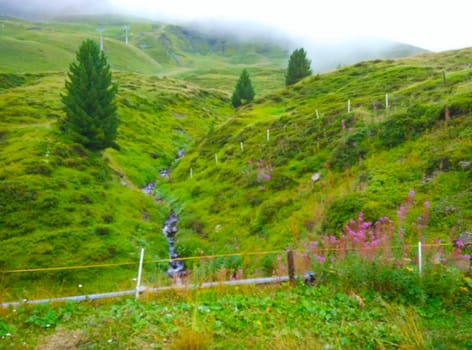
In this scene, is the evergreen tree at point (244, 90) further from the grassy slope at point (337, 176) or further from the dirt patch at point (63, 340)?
the dirt patch at point (63, 340)

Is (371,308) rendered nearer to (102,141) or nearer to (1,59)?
(102,141)

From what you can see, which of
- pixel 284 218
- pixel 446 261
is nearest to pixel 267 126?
pixel 284 218

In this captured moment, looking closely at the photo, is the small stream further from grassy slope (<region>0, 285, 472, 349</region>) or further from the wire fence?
grassy slope (<region>0, 285, 472, 349</region>)

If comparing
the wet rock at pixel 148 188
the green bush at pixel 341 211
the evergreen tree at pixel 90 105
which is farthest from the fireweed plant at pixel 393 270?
the evergreen tree at pixel 90 105

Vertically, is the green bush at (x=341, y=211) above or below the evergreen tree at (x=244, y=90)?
below

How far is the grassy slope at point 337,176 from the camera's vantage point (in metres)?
15.1

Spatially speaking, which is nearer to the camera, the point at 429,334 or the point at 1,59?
the point at 429,334

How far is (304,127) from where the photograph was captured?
32344 mm

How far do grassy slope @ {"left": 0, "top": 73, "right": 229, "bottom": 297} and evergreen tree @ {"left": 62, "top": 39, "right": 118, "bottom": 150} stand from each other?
1.89 meters

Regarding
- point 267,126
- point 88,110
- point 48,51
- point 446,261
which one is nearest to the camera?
point 446,261

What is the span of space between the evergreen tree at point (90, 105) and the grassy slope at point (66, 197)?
1889 millimetres

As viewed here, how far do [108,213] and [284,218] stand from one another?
14971 mm

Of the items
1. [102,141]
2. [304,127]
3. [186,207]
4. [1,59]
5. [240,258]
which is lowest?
[186,207]

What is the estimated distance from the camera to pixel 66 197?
86.3 feet
